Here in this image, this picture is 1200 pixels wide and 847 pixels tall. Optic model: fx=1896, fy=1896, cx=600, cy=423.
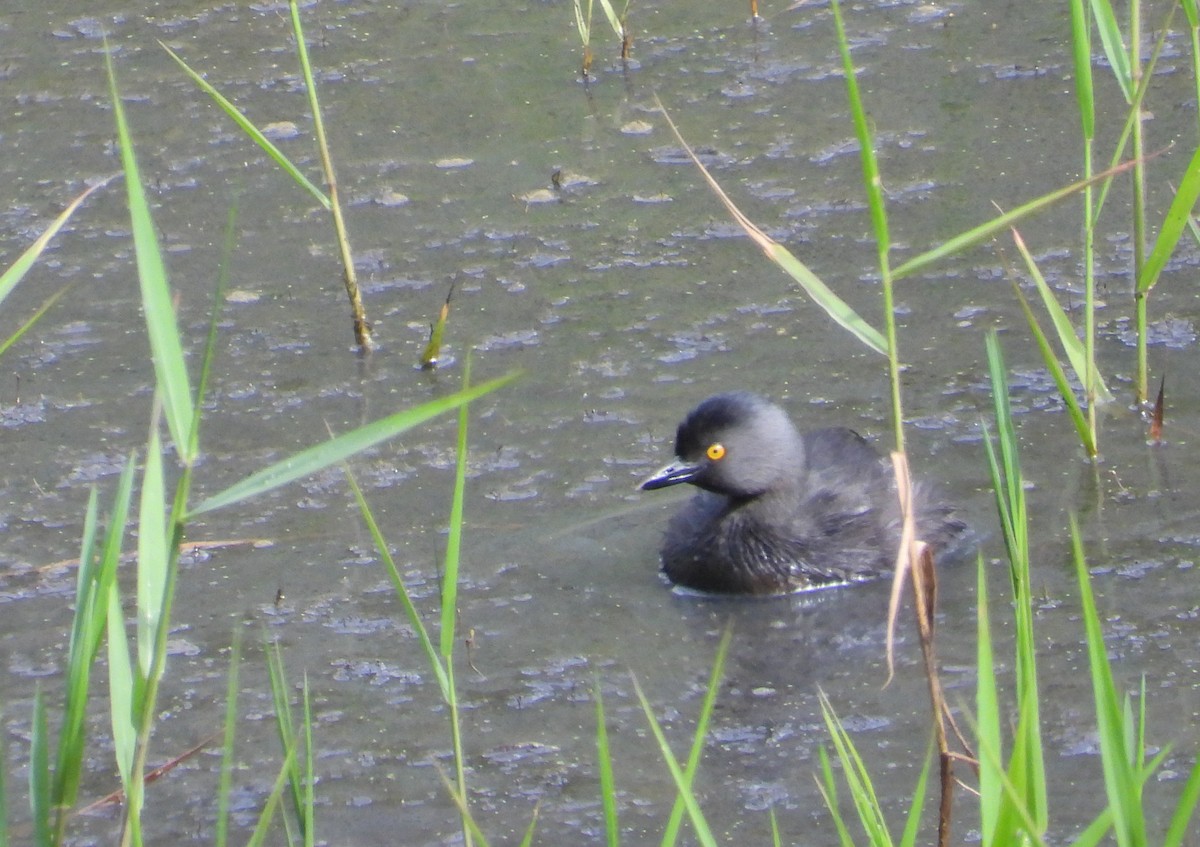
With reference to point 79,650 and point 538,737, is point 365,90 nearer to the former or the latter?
point 538,737

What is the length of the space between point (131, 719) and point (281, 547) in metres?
2.51

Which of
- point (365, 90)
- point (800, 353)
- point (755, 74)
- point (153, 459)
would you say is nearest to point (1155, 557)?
point (800, 353)

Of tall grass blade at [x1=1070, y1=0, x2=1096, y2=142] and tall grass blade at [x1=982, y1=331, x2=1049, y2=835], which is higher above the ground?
tall grass blade at [x1=1070, y1=0, x2=1096, y2=142]

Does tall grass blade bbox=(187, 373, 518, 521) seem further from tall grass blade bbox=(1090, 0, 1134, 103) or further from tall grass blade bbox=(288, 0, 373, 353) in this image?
tall grass blade bbox=(288, 0, 373, 353)

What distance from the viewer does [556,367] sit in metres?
6.33

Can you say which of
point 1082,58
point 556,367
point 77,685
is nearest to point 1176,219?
point 1082,58

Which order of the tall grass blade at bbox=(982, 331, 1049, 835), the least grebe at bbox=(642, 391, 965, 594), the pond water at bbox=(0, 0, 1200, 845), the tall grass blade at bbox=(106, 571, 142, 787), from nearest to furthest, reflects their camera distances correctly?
1. the tall grass blade at bbox=(982, 331, 1049, 835)
2. the tall grass blade at bbox=(106, 571, 142, 787)
3. the pond water at bbox=(0, 0, 1200, 845)
4. the least grebe at bbox=(642, 391, 965, 594)

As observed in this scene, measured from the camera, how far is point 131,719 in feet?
9.71

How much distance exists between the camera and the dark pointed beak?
544 centimetres

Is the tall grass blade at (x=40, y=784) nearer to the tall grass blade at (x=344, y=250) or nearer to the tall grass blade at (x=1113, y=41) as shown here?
the tall grass blade at (x=1113, y=41)

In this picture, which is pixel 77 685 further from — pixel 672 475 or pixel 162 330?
pixel 672 475

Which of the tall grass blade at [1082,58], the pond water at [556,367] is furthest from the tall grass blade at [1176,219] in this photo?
the pond water at [556,367]

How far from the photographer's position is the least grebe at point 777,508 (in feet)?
17.7

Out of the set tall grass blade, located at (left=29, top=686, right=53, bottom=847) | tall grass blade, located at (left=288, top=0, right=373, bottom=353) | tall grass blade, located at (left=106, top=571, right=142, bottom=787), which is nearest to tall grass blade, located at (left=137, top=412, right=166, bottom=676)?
tall grass blade, located at (left=106, top=571, right=142, bottom=787)
